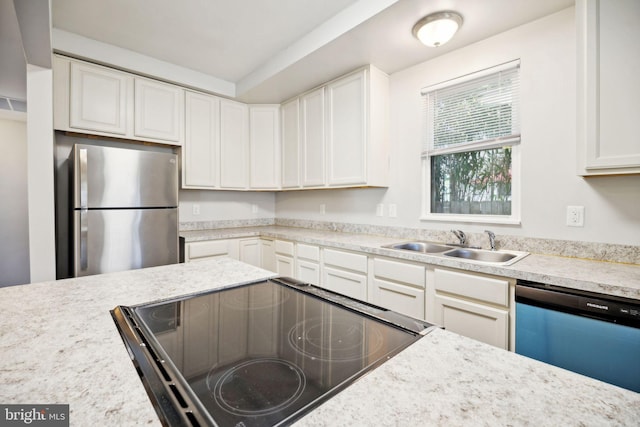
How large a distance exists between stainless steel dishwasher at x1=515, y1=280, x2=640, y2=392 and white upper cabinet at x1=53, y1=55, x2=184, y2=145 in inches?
127

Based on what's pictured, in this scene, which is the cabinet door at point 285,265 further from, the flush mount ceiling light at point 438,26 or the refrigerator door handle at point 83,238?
the flush mount ceiling light at point 438,26

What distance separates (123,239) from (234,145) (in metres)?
1.59

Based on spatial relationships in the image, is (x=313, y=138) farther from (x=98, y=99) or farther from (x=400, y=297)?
(x=98, y=99)

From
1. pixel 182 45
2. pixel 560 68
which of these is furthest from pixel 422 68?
pixel 182 45

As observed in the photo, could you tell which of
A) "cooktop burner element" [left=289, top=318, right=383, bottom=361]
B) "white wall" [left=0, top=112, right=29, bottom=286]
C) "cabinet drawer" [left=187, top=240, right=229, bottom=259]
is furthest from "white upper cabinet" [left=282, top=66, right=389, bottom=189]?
"white wall" [left=0, top=112, right=29, bottom=286]

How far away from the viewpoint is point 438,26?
73.4 inches

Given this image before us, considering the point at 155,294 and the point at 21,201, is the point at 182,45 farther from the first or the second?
the point at 155,294

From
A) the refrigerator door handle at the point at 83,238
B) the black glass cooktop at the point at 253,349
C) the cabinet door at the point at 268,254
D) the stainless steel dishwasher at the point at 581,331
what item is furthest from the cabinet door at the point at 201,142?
the stainless steel dishwasher at the point at 581,331

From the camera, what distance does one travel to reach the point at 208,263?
1495mm

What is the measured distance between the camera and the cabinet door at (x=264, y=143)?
141 inches

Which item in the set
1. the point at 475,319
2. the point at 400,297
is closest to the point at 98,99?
the point at 400,297

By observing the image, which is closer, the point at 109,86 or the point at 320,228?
the point at 109,86

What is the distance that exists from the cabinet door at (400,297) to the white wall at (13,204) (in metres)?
2.41

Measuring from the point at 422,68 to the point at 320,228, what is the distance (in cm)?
192
